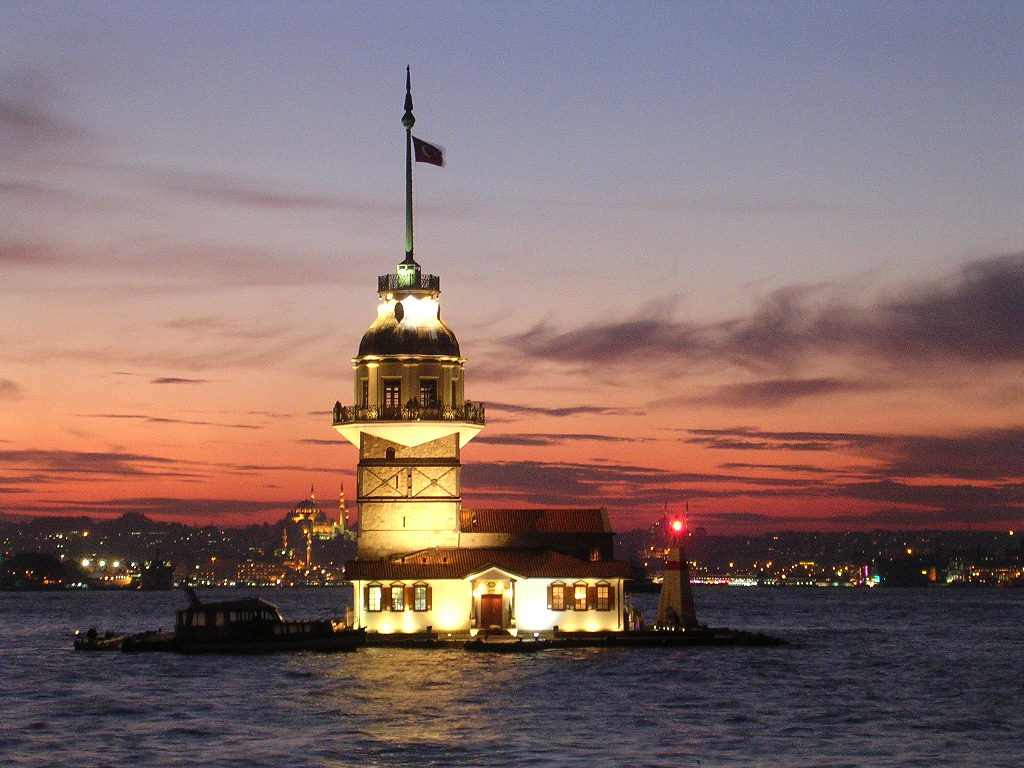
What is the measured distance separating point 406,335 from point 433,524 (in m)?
8.52

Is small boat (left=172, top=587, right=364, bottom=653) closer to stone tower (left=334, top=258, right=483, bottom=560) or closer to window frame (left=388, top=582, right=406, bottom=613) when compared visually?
window frame (left=388, top=582, right=406, bottom=613)

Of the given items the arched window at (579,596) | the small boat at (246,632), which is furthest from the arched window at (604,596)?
the small boat at (246,632)

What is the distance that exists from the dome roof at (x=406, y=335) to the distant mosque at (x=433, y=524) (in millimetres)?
45

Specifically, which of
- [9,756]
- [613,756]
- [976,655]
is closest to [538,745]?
[613,756]

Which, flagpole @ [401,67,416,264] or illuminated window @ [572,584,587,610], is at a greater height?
flagpole @ [401,67,416,264]

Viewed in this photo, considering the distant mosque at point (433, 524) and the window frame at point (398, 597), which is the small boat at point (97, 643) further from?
the window frame at point (398, 597)

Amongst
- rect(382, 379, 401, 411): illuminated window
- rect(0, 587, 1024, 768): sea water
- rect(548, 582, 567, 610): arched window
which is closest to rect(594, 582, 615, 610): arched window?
rect(548, 582, 567, 610): arched window

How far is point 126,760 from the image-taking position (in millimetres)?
45688

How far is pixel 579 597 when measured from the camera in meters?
75.0

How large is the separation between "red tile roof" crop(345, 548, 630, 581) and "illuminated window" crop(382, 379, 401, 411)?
6.60 meters

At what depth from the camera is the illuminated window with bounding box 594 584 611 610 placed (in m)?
75.1

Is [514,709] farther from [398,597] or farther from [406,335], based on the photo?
[406,335]

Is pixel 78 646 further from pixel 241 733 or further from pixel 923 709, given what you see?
pixel 923 709

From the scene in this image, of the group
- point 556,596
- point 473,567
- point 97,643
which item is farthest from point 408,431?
point 97,643
